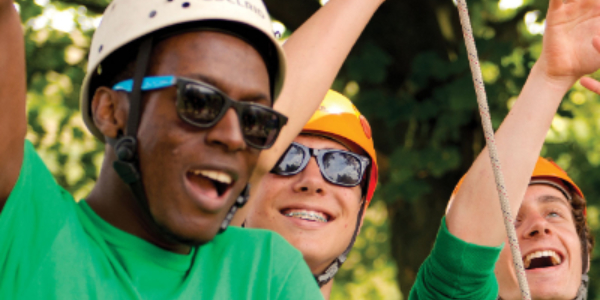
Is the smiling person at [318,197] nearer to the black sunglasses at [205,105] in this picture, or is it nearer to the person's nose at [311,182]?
the person's nose at [311,182]

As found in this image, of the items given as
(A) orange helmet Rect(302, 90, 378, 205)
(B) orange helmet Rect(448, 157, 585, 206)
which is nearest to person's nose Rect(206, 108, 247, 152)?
(A) orange helmet Rect(302, 90, 378, 205)

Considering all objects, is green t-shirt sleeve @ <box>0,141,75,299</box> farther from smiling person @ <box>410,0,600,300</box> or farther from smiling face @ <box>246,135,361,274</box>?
smiling person @ <box>410,0,600,300</box>

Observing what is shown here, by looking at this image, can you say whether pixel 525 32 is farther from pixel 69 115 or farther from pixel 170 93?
pixel 170 93

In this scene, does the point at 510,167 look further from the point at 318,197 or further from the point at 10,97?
the point at 10,97

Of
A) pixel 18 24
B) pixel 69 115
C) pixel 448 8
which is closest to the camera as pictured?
pixel 18 24

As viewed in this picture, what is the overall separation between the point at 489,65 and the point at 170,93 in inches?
188

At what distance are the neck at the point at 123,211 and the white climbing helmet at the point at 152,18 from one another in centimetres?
25

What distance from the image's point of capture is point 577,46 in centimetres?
295

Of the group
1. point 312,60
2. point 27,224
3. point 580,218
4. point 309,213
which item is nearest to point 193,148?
point 27,224

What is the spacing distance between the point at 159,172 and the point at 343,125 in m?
1.95

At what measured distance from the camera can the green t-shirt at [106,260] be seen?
1.58 meters

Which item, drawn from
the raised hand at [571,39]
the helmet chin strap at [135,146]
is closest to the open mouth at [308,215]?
the raised hand at [571,39]

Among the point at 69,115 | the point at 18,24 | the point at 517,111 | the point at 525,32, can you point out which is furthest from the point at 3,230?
the point at 69,115

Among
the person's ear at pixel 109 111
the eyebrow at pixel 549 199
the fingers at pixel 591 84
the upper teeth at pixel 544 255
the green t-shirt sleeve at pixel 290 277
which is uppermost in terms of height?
the person's ear at pixel 109 111
